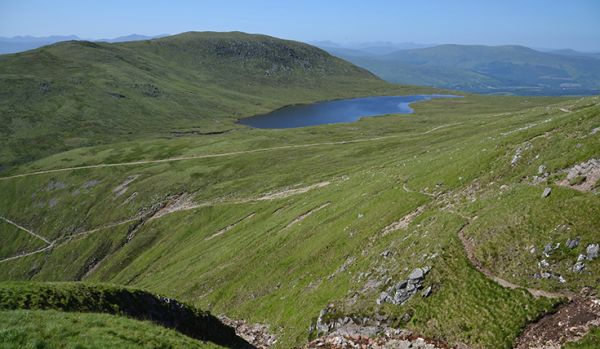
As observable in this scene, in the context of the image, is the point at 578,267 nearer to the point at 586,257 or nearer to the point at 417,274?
the point at 586,257

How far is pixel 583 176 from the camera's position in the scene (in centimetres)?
3148

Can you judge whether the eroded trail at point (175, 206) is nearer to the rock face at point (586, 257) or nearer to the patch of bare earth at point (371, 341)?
the patch of bare earth at point (371, 341)

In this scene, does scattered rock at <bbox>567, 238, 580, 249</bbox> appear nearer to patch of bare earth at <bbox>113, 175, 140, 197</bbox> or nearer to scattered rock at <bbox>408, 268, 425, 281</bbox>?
scattered rock at <bbox>408, 268, 425, 281</bbox>

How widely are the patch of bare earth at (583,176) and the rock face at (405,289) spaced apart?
44.7 ft

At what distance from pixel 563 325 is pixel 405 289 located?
33.7ft

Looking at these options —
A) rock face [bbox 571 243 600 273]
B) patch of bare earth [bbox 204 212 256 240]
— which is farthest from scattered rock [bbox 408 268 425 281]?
patch of bare earth [bbox 204 212 256 240]

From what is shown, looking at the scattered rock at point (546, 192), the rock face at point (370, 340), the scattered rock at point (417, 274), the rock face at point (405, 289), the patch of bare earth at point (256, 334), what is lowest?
the patch of bare earth at point (256, 334)

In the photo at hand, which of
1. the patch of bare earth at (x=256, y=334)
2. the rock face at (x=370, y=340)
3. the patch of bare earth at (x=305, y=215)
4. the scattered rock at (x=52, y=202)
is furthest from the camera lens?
the scattered rock at (x=52, y=202)

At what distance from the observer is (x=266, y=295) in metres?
47.1

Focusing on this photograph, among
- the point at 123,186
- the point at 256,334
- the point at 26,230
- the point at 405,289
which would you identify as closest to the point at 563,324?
the point at 405,289

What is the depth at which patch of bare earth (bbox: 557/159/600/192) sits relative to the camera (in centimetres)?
3061

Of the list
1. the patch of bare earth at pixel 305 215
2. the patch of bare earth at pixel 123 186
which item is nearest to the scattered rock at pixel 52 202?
the patch of bare earth at pixel 123 186

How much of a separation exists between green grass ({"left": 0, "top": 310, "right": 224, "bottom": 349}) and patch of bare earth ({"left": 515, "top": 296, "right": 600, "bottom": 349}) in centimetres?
1944

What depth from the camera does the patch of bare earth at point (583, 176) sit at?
30609 millimetres
